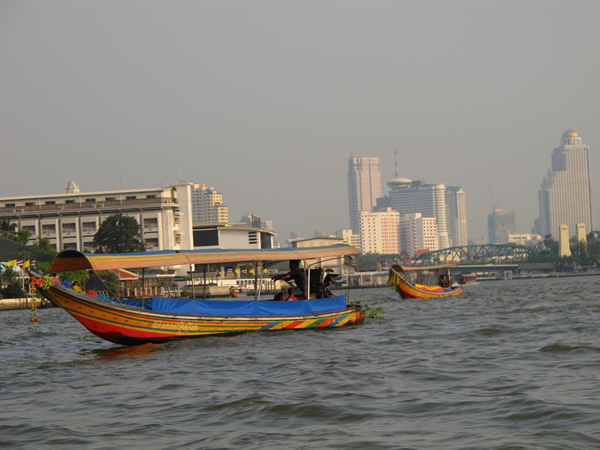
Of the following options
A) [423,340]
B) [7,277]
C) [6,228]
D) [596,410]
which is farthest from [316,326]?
[6,228]

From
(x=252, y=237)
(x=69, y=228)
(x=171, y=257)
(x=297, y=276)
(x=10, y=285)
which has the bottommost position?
(x=10, y=285)

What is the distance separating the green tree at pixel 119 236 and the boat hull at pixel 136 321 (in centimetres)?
7649

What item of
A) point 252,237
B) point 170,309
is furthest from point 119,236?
point 170,309

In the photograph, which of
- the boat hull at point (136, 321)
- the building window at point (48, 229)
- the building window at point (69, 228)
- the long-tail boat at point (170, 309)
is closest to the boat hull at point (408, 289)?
the long-tail boat at point (170, 309)

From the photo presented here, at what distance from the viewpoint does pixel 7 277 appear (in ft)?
227

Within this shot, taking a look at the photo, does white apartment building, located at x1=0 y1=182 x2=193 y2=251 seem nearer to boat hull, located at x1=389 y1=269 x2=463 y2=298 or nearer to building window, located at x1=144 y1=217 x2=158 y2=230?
building window, located at x1=144 y1=217 x2=158 y2=230

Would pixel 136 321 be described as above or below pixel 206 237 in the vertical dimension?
below

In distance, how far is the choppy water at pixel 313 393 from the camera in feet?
34.7

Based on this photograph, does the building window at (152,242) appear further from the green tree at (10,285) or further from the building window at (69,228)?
the green tree at (10,285)

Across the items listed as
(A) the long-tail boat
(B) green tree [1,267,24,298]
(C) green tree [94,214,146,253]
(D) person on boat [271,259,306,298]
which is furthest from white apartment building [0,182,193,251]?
(A) the long-tail boat

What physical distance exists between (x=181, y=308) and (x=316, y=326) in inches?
177

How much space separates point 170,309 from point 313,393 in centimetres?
879

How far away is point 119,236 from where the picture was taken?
98.7m

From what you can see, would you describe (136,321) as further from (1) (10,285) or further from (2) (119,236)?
(2) (119,236)
